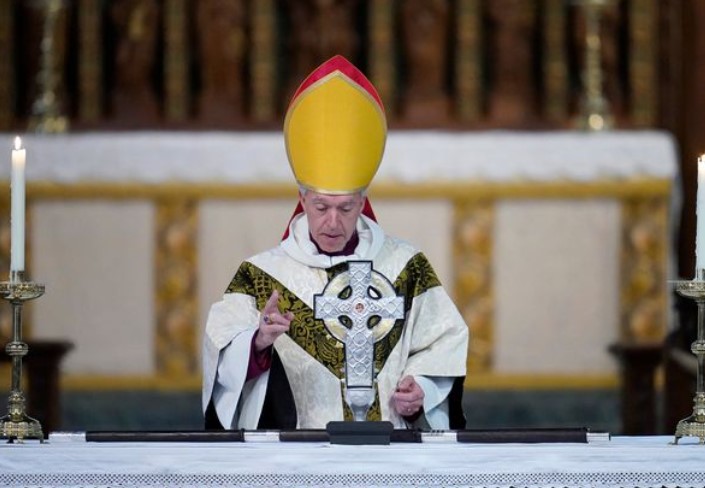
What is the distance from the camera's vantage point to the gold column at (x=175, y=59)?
10344 mm

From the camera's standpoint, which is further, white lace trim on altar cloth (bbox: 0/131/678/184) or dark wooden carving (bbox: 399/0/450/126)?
dark wooden carving (bbox: 399/0/450/126)

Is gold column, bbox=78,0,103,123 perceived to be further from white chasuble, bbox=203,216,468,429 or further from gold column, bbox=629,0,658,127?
white chasuble, bbox=203,216,468,429

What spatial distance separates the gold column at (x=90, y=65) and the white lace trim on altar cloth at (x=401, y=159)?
84cm

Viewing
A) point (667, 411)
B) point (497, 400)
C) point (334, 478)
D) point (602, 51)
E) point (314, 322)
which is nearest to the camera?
point (334, 478)

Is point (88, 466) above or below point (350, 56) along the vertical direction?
below

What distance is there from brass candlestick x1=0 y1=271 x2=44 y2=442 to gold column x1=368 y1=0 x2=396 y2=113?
208 inches

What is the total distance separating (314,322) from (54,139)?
388 cm

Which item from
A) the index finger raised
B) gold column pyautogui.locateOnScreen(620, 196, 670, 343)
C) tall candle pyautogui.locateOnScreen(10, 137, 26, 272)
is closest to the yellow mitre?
the index finger raised

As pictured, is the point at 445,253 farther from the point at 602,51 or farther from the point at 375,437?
the point at 375,437

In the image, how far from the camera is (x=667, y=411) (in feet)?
28.6

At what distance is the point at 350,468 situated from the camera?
4762mm

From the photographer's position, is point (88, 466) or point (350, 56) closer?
point (88, 466)

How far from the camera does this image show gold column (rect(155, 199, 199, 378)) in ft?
30.9

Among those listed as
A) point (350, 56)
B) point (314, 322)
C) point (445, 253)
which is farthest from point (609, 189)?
point (314, 322)
